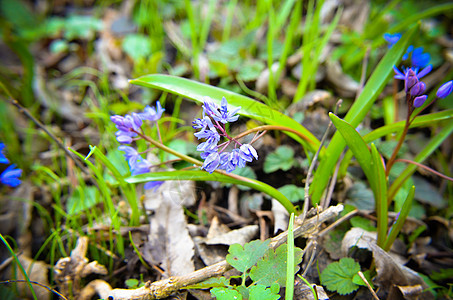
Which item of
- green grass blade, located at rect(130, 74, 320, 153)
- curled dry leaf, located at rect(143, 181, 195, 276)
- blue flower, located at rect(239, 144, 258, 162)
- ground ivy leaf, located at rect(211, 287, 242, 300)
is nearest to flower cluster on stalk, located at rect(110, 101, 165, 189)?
green grass blade, located at rect(130, 74, 320, 153)

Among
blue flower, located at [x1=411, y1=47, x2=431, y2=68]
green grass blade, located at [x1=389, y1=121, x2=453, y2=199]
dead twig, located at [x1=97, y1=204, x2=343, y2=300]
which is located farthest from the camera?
blue flower, located at [x1=411, y1=47, x2=431, y2=68]

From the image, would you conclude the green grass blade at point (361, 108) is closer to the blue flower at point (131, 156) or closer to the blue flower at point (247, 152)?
the blue flower at point (247, 152)

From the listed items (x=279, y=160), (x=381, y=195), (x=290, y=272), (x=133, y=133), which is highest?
(x=133, y=133)

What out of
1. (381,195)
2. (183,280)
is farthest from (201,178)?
(381,195)

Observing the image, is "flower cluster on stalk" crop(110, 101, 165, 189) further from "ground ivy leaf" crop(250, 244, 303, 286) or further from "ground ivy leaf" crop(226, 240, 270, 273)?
"ground ivy leaf" crop(250, 244, 303, 286)

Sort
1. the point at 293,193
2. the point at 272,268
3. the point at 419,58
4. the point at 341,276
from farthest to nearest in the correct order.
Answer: the point at 419,58 < the point at 293,193 < the point at 341,276 < the point at 272,268

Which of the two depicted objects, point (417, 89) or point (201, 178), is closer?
point (417, 89)

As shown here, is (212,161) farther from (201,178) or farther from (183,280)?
(183,280)

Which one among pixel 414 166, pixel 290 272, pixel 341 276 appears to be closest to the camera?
pixel 290 272
